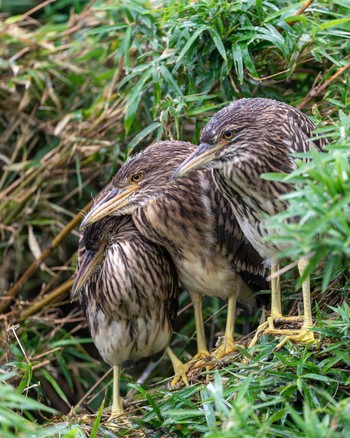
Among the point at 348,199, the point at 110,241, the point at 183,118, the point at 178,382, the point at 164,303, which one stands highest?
the point at 348,199

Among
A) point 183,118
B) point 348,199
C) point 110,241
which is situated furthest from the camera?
point 183,118

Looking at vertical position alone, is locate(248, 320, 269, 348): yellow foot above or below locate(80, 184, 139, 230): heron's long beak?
below

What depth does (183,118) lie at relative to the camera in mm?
3844

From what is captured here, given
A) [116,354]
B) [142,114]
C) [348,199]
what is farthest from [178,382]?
[348,199]

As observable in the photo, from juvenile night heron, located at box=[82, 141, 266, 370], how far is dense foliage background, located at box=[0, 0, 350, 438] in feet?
0.82

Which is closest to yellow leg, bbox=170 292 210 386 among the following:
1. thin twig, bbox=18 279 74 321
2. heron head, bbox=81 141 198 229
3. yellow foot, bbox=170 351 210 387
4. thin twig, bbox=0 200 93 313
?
yellow foot, bbox=170 351 210 387

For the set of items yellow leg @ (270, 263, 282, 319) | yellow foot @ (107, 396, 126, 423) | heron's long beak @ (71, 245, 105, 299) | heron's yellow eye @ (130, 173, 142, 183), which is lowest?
yellow foot @ (107, 396, 126, 423)

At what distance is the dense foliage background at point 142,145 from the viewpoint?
8.13 feet

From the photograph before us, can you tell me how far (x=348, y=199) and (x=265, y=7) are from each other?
5.53 feet

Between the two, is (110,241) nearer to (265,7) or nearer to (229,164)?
(229,164)

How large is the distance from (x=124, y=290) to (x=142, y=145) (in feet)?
3.17

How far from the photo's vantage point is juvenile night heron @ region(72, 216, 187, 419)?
3.55 metres

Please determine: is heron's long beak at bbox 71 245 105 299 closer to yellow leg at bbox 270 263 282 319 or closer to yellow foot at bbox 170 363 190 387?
yellow foot at bbox 170 363 190 387

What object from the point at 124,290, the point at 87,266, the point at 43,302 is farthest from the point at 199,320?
the point at 43,302
